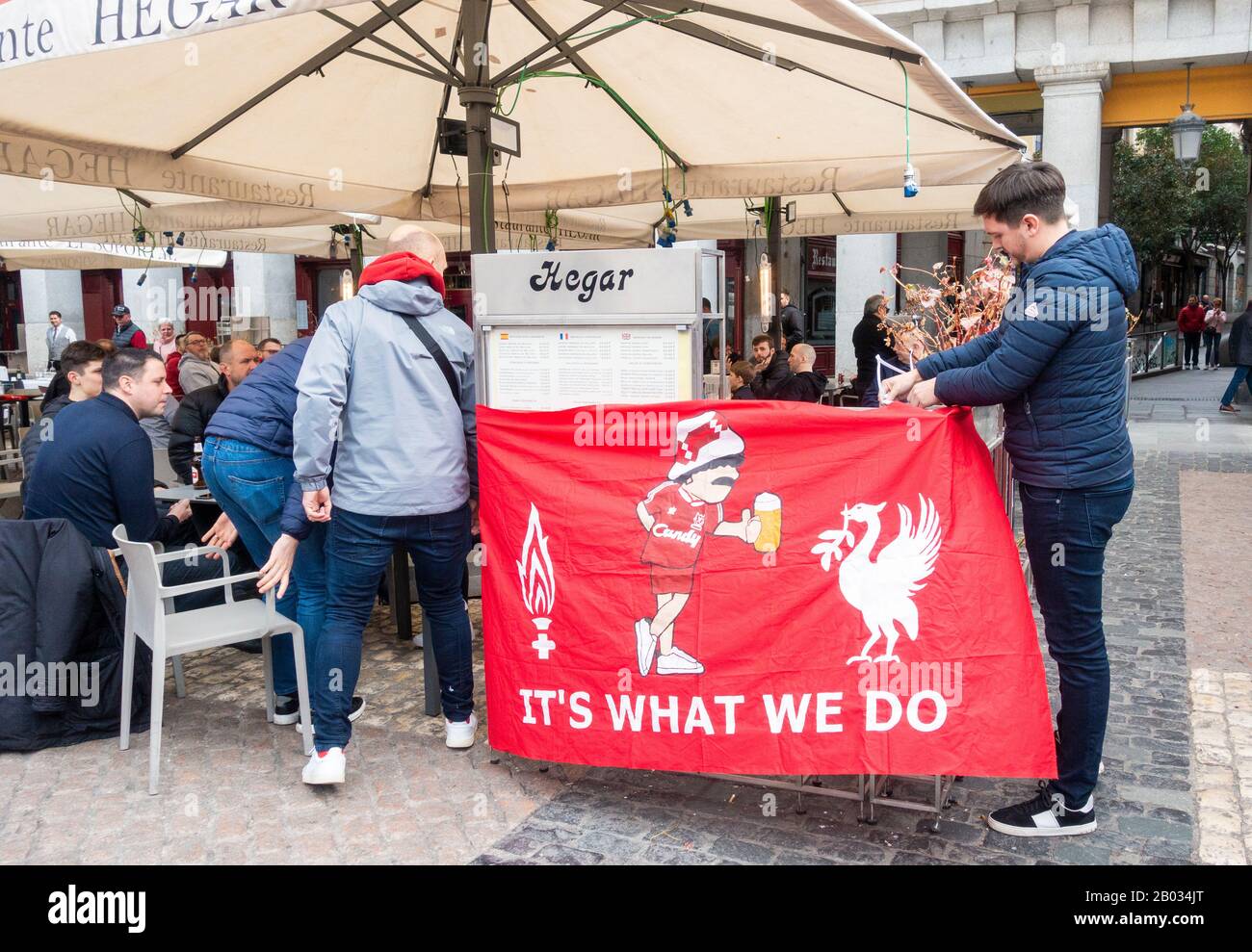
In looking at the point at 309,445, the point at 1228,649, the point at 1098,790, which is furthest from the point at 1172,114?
the point at 309,445

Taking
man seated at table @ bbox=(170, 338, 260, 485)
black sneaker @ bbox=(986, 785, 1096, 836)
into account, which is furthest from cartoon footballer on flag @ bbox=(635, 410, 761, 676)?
man seated at table @ bbox=(170, 338, 260, 485)

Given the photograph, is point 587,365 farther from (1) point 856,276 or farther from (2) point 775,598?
(1) point 856,276

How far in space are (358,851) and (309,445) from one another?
1396 mm

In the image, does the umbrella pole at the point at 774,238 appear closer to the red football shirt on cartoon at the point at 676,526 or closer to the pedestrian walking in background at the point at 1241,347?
the red football shirt on cartoon at the point at 676,526

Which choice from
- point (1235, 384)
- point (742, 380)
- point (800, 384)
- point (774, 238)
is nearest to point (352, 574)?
point (800, 384)

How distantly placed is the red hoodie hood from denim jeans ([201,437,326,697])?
91 centimetres

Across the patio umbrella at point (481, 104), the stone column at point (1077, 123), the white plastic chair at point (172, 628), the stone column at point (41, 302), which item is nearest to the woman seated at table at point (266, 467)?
the white plastic chair at point (172, 628)

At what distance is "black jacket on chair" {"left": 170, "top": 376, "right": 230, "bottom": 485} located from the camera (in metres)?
6.40

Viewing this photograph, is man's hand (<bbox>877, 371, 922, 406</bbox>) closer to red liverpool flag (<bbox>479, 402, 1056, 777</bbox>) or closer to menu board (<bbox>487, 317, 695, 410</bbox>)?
red liverpool flag (<bbox>479, 402, 1056, 777</bbox>)

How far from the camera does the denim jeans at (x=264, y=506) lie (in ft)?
14.2

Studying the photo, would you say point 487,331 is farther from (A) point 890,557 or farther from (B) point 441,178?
(B) point 441,178

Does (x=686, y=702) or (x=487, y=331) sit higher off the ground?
(x=487, y=331)

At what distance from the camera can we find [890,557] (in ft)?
11.2
